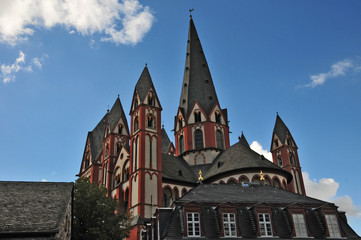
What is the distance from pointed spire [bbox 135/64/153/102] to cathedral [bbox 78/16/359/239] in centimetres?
15

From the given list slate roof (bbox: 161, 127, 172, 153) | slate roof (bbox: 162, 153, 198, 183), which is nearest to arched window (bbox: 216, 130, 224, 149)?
slate roof (bbox: 162, 153, 198, 183)

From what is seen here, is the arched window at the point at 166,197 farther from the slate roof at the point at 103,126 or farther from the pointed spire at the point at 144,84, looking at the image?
the slate roof at the point at 103,126

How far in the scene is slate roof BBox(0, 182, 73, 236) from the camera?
56.4 feet

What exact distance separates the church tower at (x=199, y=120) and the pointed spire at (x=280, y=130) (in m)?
10.8

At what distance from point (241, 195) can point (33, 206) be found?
16444 mm

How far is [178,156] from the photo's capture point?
59.9 meters

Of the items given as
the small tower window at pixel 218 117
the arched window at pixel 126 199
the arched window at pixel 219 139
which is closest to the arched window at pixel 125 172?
the arched window at pixel 126 199

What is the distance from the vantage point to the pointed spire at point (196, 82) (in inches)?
2467

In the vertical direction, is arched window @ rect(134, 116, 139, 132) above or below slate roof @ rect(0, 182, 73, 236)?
above

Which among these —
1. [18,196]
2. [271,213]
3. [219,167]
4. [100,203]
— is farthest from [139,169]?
[18,196]

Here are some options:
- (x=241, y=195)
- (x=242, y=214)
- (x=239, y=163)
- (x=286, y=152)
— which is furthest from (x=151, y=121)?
(x=242, y=214)

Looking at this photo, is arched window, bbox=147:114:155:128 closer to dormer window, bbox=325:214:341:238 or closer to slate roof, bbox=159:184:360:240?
slate roof, bbox=159:184:360:240

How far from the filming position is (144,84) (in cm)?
5416

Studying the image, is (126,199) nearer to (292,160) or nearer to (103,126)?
(103,126)
